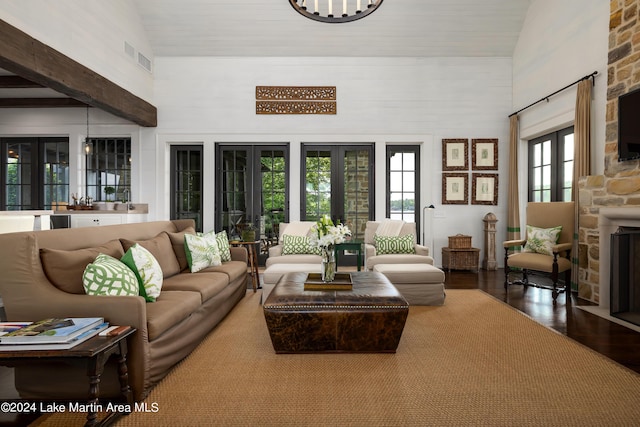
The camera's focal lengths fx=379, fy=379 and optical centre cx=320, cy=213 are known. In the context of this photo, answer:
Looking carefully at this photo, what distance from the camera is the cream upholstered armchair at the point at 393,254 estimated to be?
4887 millimetres

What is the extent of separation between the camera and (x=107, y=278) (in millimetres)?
2389

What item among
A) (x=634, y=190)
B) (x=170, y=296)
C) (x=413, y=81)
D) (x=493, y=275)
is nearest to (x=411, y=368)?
(x=170, y=296)

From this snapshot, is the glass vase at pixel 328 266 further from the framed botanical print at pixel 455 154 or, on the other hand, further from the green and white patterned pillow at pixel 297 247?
the framed botanical print at pixel 455 154

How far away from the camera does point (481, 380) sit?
2.45 metres

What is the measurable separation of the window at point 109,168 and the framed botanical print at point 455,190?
5.81 m

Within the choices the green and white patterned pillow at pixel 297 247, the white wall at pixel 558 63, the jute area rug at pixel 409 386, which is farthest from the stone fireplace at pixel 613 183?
the green and white patterned pillow at pixel 297 247

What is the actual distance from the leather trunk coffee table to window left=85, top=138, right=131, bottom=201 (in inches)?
212

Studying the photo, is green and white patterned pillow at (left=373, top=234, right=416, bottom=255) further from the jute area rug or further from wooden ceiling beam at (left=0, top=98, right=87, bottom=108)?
wooden ceiling beam at (left=0, top=98, right=87, bottom=108)

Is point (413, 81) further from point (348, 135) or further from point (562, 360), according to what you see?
point (562, 360)

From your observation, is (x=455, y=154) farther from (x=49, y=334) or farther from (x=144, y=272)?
(x=49, y=334)

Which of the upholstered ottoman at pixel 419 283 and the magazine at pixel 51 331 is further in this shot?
the upholstered ottoman at pixel 419 283

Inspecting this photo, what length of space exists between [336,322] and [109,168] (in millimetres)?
6071

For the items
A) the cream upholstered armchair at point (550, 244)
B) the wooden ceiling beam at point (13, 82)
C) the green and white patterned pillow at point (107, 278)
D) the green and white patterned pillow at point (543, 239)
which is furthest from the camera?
the wooden ceiling beam at point (13, 82)

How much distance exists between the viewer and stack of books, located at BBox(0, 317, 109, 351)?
1789 mm
